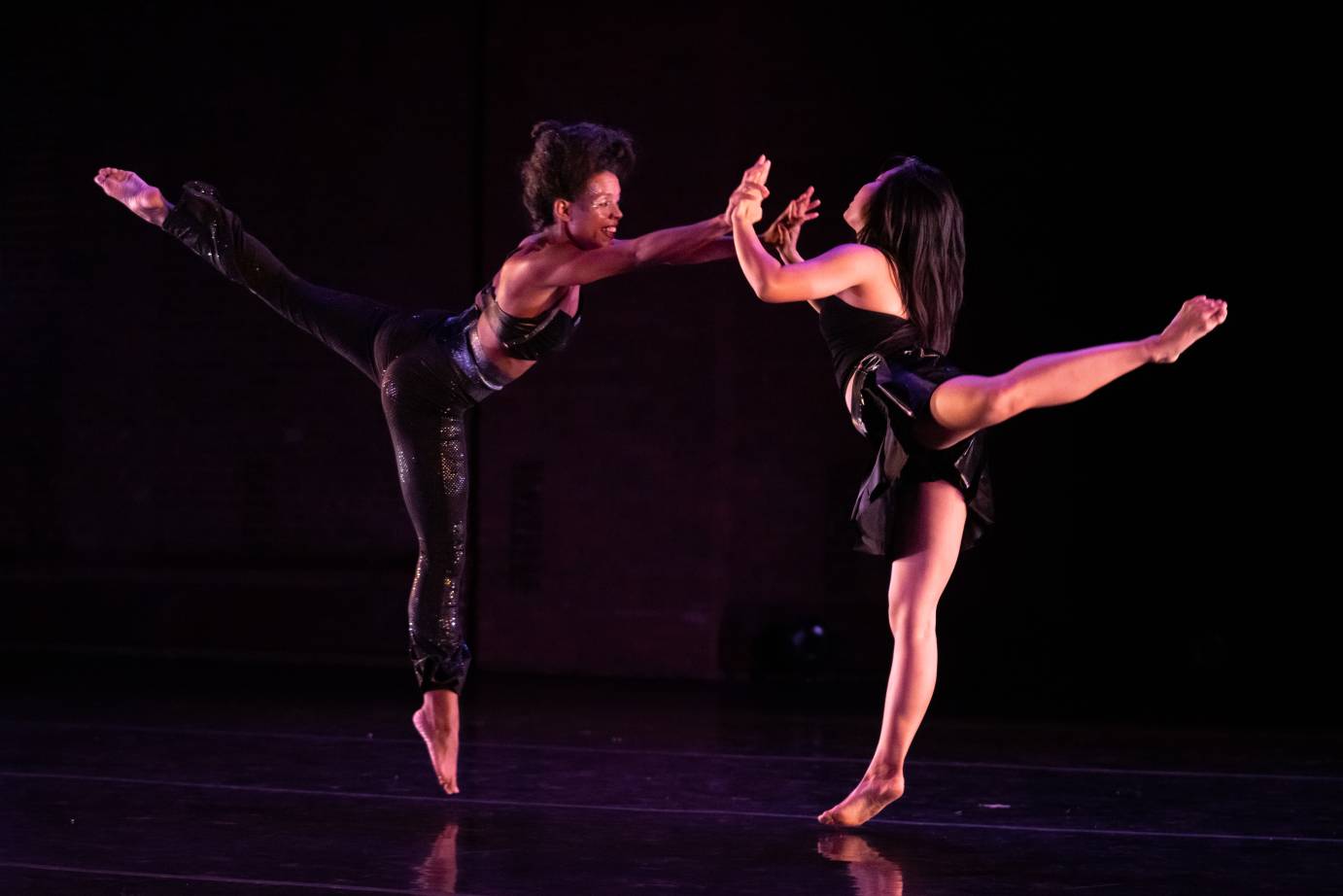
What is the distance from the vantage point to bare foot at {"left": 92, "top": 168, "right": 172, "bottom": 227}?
156 inches

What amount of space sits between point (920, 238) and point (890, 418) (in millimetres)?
435

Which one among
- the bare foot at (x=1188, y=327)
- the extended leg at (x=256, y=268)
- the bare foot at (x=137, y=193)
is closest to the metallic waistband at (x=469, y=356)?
the extended leg at (x=256, y=268)

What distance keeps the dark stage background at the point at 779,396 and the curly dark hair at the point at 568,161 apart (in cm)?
308

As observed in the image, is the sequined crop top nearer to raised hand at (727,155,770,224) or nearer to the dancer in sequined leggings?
the dancer in sequined leggings

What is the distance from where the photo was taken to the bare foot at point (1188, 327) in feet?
10.0

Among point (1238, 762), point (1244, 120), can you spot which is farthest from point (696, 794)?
point (1244, 120)

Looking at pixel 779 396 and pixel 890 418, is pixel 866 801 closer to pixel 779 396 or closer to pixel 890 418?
pixel 890 418

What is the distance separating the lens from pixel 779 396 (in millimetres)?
6938

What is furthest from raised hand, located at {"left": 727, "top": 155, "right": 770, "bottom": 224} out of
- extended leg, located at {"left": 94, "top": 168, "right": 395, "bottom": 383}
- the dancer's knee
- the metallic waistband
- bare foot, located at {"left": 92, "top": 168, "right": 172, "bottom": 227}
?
bare foot, located at {"left": 92, "top": 168, "right": 172, "bottom": 227}

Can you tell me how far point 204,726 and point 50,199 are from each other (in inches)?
161

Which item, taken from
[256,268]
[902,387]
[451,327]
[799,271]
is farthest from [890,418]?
[256,268]

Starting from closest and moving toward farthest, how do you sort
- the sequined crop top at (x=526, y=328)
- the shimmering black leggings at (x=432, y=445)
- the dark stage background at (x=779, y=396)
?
the sequined crop top at (x=526, y=328)
the shimmering black leggings at (x=432, y=445)
the dark stage background at (x=779, y=396)

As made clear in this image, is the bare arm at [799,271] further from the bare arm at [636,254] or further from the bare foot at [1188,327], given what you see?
the bare foot at [1188,327]

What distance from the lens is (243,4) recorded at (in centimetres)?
796
